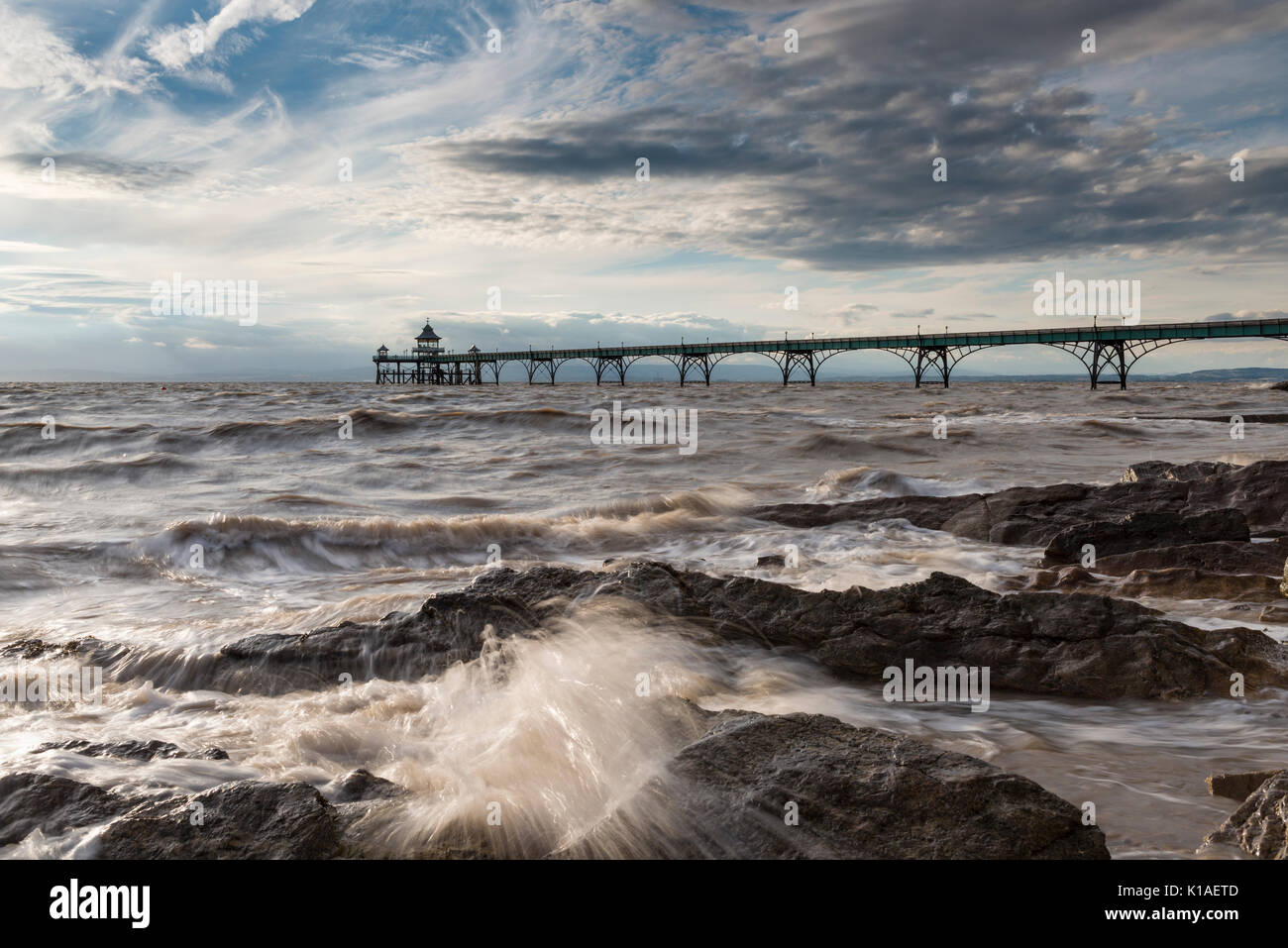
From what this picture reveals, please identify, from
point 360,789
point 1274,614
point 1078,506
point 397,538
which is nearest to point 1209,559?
point 1274,614

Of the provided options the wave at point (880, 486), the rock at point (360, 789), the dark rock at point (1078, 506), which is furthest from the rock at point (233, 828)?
the wave at point (880, 486)

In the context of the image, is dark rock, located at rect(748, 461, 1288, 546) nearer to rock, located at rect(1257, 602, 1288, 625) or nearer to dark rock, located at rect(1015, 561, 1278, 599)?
dark rock, located at rect(1015, 561, 1278, 599)

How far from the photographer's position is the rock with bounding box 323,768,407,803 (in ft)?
10.4

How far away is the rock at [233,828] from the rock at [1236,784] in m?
3.53

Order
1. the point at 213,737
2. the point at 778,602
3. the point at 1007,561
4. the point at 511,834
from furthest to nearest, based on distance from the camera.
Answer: the point at 1007,561
the point at 778,602
the point at 213,737
the point at 511,834

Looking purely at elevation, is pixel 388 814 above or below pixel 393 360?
below

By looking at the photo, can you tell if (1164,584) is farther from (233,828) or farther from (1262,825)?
(233,828)

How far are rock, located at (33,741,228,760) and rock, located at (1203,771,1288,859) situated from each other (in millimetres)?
4214

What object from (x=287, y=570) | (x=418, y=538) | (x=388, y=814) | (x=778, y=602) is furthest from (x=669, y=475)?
(x=388, y=814)

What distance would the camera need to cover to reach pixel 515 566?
8.26 m

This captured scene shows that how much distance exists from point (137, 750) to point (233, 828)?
1.39 m
